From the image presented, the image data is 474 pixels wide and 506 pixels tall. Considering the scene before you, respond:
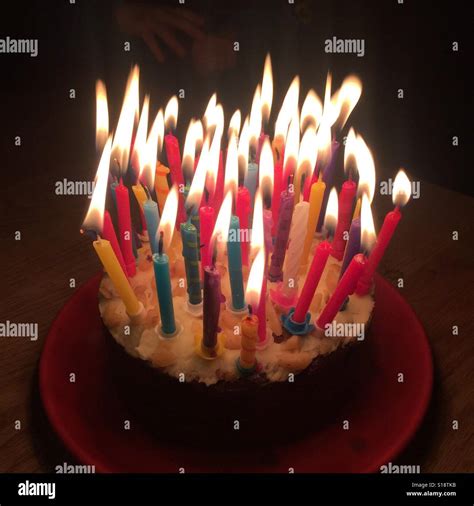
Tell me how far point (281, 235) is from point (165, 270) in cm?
Result: 26

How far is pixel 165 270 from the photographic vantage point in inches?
37.5

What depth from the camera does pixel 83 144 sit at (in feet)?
6.44

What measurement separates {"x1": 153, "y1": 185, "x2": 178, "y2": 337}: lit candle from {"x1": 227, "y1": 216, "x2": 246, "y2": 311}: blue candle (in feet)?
0.36

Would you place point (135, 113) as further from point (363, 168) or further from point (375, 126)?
point (375, 126)

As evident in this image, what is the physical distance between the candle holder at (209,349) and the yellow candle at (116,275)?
0.44 ft

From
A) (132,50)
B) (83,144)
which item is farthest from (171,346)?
(132,50)

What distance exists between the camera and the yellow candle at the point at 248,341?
2.92 feet

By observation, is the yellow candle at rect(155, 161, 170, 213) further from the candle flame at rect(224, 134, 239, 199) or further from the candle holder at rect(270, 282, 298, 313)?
the candle holder at rect(270, 282, 298, 313)

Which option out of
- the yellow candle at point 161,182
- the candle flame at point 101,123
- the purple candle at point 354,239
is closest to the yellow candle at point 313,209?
the purple candle at point 354,239

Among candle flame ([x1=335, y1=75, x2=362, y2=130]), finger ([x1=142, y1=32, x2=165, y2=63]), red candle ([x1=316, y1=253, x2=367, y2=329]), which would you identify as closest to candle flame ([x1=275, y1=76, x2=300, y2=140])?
candle flame ([x1=335, y1=75, x2=362, y2=130])

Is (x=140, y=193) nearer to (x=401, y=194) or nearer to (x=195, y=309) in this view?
(x=195, y=309)

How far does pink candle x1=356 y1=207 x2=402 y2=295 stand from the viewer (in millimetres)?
1052

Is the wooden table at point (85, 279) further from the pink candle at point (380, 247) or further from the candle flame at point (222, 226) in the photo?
the candle flame at point (222, 226)

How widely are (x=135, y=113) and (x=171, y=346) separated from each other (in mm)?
546
